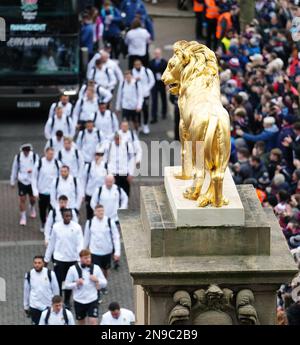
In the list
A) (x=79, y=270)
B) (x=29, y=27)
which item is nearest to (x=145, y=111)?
(x=29, y=27)

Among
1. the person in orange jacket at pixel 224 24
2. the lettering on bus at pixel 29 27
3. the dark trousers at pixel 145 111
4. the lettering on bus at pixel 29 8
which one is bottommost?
the dark trousers at pixel 145 111

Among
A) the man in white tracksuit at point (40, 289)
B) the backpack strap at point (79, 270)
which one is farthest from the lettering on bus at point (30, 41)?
the man in white tracksuit at point (40, 289)

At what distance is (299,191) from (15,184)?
25.6 feet

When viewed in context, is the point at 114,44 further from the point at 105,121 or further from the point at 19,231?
the point at 19,231

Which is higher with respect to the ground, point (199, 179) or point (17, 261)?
point (199, 179)

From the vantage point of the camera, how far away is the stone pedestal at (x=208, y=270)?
16.4 meters

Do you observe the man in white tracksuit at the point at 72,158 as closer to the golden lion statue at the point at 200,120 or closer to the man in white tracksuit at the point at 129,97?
the man in white tracksuit at the point at 129,97

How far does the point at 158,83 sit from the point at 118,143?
744 centimetres

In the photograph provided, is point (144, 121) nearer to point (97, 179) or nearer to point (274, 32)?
point (274, 32)

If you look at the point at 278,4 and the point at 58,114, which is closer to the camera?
the point at 58,114

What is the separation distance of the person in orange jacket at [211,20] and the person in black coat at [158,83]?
5.19 m
